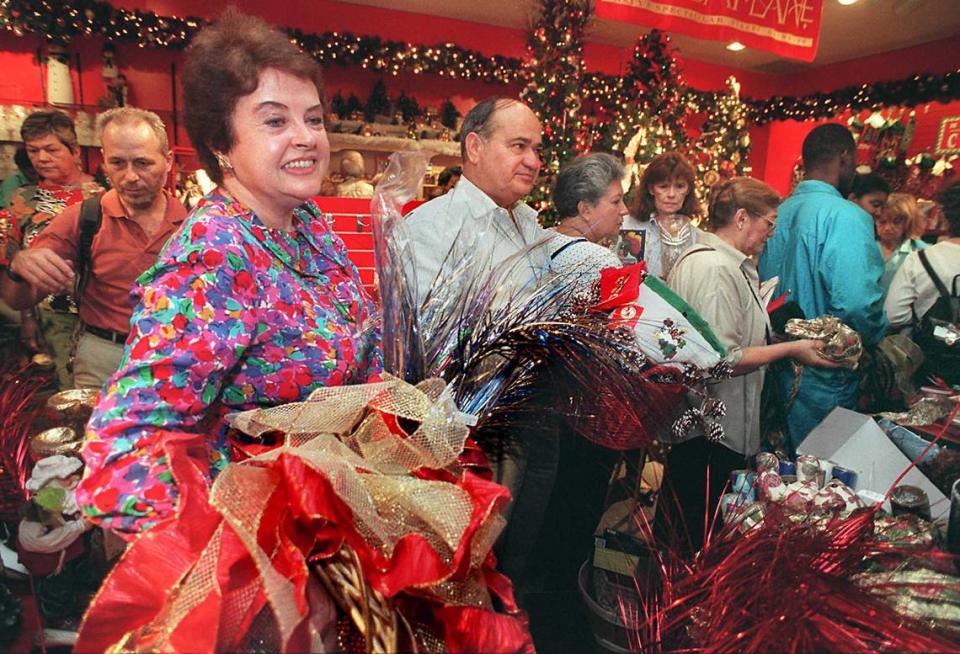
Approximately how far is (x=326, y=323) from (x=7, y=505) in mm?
618

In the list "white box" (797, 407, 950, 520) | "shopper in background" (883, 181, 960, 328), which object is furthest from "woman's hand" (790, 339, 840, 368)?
"shopper in background" (883, 181, 960, 328)

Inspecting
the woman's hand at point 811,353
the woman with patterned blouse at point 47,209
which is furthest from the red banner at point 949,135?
the woman with patterned blouse at point 47,209

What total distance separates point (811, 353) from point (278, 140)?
→ 149 centimetres

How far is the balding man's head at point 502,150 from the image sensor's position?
1886mm

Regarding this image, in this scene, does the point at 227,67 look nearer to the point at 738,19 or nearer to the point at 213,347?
the point at 213,347

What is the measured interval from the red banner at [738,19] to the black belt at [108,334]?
276cm

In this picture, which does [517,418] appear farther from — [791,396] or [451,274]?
[791,396]

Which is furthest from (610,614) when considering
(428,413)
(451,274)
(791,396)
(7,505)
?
(791,396)

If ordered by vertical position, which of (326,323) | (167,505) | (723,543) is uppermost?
(326,323)

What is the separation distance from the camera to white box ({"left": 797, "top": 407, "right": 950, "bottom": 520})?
1.07 metres

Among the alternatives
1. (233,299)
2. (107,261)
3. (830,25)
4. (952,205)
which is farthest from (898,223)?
(107,261)

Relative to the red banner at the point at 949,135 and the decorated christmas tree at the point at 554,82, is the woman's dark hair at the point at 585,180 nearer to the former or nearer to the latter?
the decorated christmas tree at the point at 554,82

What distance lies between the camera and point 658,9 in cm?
324

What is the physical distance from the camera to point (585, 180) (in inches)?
80.0
